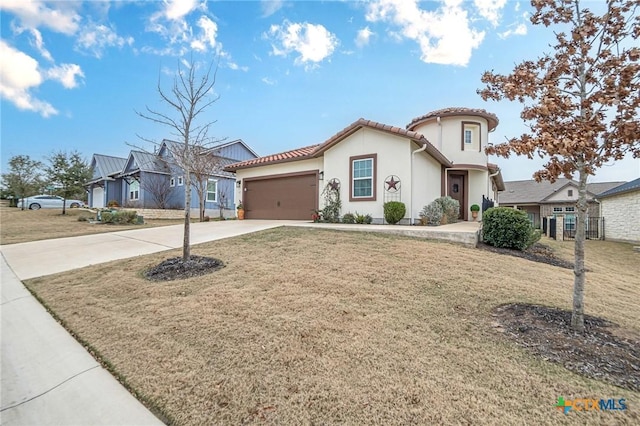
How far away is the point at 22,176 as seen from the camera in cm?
2602

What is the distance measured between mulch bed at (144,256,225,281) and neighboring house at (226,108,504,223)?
6982 mm

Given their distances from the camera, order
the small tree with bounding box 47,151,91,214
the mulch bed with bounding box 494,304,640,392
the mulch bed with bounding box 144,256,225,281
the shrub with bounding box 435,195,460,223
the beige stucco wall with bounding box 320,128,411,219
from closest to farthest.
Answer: the mulch bed with bounding box 494,304,640,392 → the mulch bed with bounding box 144,256,225,281 → the beige stucco wall with bounding box 320,128,411,219 → the shrub with bounding box 435,195,460,223 → the small tree with bounding box 47,151,91,214

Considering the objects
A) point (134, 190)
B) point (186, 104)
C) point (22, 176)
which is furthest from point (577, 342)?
point (22, 176)

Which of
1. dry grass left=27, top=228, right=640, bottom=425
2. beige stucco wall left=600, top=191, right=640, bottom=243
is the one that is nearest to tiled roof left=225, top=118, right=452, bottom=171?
dry grass left=27, top=228, right=640, bottom=425

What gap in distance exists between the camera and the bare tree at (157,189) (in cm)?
2219

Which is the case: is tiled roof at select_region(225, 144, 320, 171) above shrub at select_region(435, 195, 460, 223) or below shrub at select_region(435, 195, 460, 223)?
above

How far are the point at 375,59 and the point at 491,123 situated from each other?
23.1 feet

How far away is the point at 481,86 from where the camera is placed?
3822mm

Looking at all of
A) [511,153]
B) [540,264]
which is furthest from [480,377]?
[540,264]

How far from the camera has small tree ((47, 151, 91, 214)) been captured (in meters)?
19.3

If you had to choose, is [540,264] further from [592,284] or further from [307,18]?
[307,18]

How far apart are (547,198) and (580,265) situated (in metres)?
30.8

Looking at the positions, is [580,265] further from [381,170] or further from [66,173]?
[66,173]

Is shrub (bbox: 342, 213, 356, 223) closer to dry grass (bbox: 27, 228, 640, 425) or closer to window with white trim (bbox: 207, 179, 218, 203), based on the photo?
dry grass (bbox: 27, 228, 640, 425)
